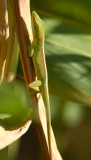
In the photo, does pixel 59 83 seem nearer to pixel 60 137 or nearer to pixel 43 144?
pixel 43 144

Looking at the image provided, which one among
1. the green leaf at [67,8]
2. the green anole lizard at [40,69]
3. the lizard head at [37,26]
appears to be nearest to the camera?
the green anole lizard at [40,69]

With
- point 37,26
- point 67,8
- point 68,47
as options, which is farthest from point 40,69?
point 67,8

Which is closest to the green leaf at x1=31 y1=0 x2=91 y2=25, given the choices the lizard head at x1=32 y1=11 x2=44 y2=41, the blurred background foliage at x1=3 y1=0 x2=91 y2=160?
the blurred background foliage at x1=3 y1=0 x2=91 y2=160

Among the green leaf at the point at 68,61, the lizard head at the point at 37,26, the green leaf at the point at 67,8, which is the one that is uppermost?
the lizard head at the point at 37,26

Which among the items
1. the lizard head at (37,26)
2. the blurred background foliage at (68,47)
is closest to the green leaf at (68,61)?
the blurred background foliage at (68,47)

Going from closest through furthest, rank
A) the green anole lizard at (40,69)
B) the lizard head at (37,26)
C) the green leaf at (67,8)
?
1. the green anole lizard at (40,69)
2. the lizard head at (37,26)
3. the green leaf at (67,8)

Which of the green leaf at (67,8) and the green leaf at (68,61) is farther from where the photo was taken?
the green leaf at (67,8)

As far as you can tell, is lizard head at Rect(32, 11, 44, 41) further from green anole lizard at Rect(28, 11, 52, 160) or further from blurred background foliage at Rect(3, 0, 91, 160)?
blurred background foliage at Rect(3, 0, 91, 160)

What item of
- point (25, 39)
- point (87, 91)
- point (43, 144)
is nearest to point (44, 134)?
point (43, 144)

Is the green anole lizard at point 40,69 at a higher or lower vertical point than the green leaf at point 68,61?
higher

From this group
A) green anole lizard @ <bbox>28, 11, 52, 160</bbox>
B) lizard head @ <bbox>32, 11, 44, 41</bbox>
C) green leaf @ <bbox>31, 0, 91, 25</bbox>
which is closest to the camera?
green anole lizard @ <bbox>28, 11, 52, 160</bbox>

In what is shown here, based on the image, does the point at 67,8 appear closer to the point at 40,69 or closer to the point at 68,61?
the point at 68,61

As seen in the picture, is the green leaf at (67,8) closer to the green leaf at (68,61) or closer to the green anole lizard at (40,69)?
the green leaf at (68,61)
